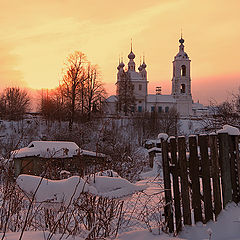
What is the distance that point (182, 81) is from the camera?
245ft

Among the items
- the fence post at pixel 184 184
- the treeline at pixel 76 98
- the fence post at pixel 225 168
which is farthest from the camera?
the treeline at pixel 76 98

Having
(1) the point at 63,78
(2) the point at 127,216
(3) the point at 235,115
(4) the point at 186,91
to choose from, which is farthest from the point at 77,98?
(4) the point at 186,91

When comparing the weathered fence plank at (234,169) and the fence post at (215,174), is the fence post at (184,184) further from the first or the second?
the weathered fence plank at (234,169)

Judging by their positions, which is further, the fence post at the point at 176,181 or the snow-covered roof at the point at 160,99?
the snow-covered roof at the point at 160,99

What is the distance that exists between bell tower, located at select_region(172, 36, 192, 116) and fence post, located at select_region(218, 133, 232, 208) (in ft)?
233

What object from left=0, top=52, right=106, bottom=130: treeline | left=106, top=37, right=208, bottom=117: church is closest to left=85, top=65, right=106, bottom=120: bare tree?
left=0, top=52, right=106, bottom=130: treeline

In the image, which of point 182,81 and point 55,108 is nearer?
point 55,108

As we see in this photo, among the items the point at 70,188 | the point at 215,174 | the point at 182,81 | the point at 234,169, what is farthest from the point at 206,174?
the point at 182,81

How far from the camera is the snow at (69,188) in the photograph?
278 centimetres

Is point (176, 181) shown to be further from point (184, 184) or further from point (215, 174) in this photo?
point (215, 174)

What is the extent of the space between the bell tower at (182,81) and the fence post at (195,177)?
71423mm

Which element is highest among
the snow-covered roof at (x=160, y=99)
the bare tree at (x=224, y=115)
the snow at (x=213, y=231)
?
the snow-covered roof at (x=160, y=99)

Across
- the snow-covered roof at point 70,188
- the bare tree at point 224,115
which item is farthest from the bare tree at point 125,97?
the snow-covered roof at point 70,188

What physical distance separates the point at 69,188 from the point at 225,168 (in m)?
2.37
